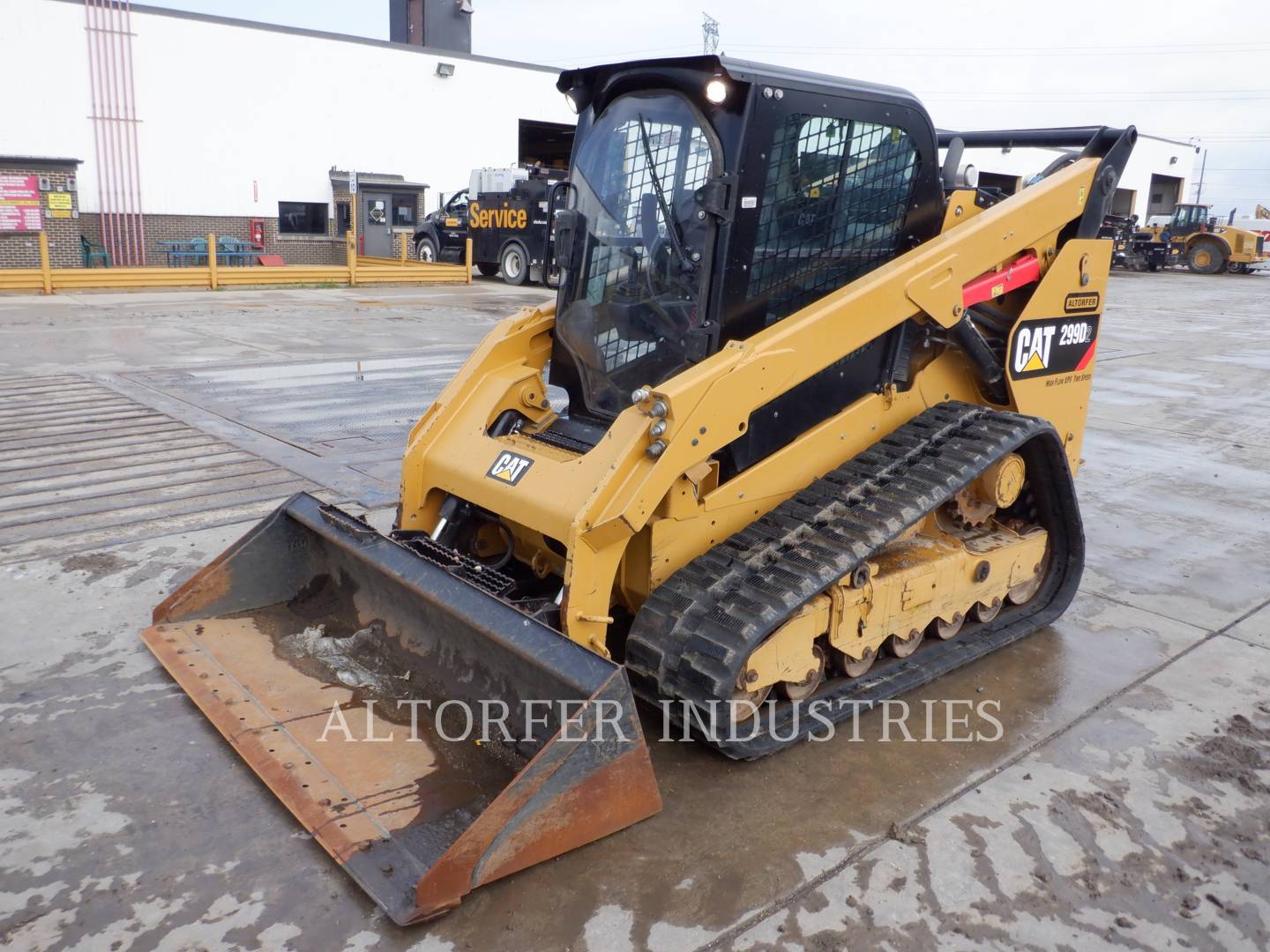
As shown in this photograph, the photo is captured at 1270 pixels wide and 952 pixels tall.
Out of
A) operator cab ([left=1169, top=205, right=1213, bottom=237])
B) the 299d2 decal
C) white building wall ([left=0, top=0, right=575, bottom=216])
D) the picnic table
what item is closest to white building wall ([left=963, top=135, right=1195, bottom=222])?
operator cab ([left=1169, top=205, right=1213, bottom=237])

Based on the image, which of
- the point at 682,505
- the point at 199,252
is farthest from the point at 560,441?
the point at 199,252

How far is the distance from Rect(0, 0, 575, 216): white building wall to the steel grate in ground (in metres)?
17.3

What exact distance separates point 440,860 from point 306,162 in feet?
88.8

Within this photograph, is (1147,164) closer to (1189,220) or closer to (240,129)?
(1189,220)

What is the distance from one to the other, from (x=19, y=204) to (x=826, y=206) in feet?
74.7

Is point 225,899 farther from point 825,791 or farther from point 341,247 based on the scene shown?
point 341,247

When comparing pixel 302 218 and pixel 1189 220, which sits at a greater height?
pixel 1189 220

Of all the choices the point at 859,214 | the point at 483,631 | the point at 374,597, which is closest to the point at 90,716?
the point at 374,597

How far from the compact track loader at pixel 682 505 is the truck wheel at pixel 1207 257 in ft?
126

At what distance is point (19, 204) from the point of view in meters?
21.8

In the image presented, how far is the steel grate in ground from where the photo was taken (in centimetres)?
590

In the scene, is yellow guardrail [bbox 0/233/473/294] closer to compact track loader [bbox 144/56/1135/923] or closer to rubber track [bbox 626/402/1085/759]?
compact track loader [bbox 144/56/1135/923]

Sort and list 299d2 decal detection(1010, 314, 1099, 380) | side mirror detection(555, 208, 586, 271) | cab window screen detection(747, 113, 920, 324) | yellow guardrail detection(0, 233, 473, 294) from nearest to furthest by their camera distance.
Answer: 1. cab window screen detection(747, 113, 920, 324)
2. side mirror detection(555, 208, 586, 271)
3. 299d2 decal detection(1010, 314, 1099, 380)
4. yellow guardrail detection(0, 233, 473, 294)

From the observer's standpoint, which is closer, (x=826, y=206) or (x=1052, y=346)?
(x=826, y=206)
